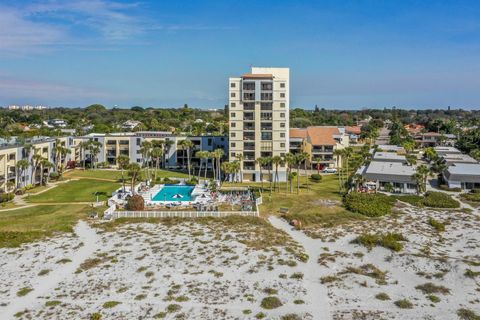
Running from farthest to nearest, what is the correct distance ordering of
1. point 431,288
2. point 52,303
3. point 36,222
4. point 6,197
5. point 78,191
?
point 78,191, point 6,197, point 36,222, point 431,288, point 52,303

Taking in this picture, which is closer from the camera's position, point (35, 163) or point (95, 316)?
point (95, 316)

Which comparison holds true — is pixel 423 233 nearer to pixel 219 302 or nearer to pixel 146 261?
pixel 219 302

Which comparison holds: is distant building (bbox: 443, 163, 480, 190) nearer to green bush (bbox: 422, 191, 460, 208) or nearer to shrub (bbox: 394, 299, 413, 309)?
green bush (bbox: 422, 191, 460, 208)

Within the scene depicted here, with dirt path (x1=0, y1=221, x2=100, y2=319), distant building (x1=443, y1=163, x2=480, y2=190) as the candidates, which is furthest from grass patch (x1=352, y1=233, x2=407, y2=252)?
distant building (x1=443, y1=163, x2=480, y2=190)

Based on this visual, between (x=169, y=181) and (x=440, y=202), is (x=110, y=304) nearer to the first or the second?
(x=169, y=181)

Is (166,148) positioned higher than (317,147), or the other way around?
(317,147)

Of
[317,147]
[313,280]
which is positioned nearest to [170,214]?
[313,280]

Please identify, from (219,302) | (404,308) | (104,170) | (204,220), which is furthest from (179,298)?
(104,170)

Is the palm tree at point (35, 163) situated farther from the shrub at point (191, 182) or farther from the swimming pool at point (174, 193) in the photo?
the shrub at point (191, 182)
